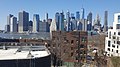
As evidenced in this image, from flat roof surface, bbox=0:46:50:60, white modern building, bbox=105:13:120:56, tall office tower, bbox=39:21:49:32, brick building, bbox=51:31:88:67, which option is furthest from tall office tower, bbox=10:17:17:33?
flat roof surface, bbox=0:46:50:60

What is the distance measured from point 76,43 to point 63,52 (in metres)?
2.71

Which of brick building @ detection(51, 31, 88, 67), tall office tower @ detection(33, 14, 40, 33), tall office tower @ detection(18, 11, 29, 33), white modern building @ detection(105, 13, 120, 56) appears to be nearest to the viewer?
brick building @ detection(51, 31, 88, 67)

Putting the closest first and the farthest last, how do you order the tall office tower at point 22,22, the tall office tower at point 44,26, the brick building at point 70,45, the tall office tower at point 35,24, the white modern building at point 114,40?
the brick building at point 70,45 → the white modern building at point 114,40 → the tall office tower at point 44,26 → the tall office tower at point 22,22 → the tall office tower at point 35,24

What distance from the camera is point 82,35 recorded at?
129 ft

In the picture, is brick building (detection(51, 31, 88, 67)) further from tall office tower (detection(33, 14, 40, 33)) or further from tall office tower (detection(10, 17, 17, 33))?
tall office tower (detection(10, 17, 17, 33))

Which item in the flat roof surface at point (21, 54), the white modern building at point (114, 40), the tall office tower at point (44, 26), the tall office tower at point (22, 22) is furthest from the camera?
the tall office tower at point (22, 22)

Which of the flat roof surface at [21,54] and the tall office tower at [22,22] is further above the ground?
the tall office tower at [22,22]

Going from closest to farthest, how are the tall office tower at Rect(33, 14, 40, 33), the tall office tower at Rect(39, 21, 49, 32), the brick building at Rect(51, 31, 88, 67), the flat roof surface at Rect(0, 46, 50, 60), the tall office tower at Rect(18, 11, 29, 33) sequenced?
1. the flat roof surface at Rect(0, 46, 50, 60)
2. the brick building at Rect(51, 31, 88, 67)
3. the tall office tower at Rect(39, 21, 49, 32)
4. the tall office tower at Rect(18, 11, 29, 33)
5. the tall office tower at Rect(33, 14, 40, 33)

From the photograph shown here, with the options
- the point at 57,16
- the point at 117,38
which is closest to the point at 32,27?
the point at 57,16

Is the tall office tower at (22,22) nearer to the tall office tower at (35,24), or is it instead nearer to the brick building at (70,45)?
the tall office tower at (35,24)

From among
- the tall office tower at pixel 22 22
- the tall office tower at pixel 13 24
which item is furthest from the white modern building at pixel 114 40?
the tall office tower at pixel 13 24

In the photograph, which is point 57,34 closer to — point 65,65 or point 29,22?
point 65,65

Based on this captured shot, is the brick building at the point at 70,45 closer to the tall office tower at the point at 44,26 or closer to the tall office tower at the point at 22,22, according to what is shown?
the tall office tower at the point at 44,26

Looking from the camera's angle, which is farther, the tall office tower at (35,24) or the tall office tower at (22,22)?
the tall office tower at (35,24)
